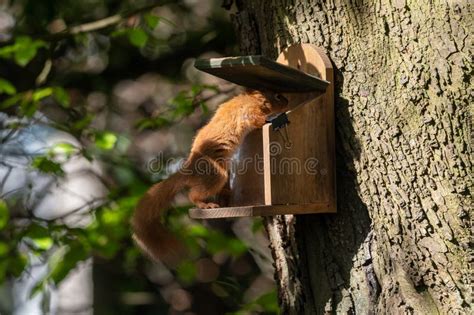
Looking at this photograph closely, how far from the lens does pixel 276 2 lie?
253 centimetres

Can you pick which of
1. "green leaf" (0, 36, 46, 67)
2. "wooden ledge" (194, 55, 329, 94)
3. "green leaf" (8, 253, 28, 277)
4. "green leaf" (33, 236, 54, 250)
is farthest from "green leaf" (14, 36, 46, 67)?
"wooden ledge" (194, 55, 329, 94)

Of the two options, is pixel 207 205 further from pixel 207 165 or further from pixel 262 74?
pixel 262 74

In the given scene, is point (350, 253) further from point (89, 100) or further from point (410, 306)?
point (89, 100)

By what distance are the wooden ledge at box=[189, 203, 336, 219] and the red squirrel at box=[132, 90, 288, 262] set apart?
0.11 m

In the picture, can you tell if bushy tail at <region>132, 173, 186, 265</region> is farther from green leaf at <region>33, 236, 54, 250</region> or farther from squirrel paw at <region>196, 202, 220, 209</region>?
green leaf at <region>33, 236, 54, 250</region>

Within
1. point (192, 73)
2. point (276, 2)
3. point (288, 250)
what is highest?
point (192, 73)

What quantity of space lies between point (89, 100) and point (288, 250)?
3017mm

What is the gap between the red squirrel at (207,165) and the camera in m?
2.41

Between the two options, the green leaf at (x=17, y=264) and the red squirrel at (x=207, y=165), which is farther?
the green leaf at (x=17, y=264)

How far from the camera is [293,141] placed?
90.4 inches

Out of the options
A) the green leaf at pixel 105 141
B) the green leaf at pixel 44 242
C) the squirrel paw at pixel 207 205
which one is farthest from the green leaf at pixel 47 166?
the squirrel paw at pixel 207 205

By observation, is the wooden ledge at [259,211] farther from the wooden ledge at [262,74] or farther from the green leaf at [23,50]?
the green leaf at [23,50]

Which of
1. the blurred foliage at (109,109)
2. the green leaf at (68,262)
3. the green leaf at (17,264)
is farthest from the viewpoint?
the green leaf at (17,264)

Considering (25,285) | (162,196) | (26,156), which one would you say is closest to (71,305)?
(25,285)
